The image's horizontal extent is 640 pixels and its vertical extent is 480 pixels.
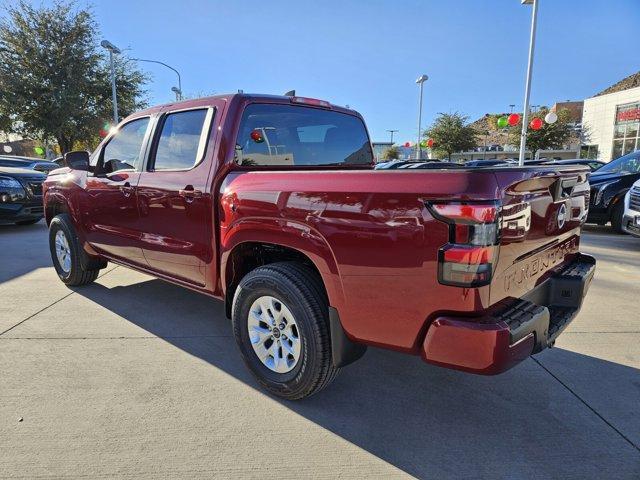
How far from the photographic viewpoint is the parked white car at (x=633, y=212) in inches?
273

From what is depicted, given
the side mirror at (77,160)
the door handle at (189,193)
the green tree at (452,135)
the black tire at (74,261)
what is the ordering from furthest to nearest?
the green tree at (452,135) < the black tire at (74,261) < the side mirror at (77,160) < the door handle at (189,193)

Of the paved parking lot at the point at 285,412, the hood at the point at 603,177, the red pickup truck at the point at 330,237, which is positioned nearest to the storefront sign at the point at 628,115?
the hood at the point at 603,177

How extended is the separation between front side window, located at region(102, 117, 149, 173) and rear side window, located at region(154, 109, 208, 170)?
0.32 m

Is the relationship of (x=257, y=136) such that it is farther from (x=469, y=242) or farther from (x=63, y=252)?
(x=63, y=252)

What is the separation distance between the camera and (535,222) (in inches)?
92.5

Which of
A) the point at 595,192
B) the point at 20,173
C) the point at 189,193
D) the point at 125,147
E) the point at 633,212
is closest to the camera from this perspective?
the point at 189,193

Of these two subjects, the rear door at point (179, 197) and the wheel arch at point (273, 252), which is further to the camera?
the rear door at point (179, 197)

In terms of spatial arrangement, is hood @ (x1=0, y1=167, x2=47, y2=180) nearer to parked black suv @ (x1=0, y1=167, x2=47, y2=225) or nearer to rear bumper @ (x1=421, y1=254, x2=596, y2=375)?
parked black suv @ (x1=0, y1=167, x2=47, y2=225)

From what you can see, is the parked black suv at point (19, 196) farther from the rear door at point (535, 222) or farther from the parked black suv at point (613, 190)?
the parked black suv at point (613, 190)

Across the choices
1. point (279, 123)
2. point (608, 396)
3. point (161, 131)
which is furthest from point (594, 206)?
point (161, 131)

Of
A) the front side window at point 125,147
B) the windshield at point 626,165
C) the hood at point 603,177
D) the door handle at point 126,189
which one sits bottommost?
the hood at point 603,177

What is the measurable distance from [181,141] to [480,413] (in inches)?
112

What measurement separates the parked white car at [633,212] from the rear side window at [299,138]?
501 cm

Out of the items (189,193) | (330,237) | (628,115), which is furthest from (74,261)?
(628,115)
